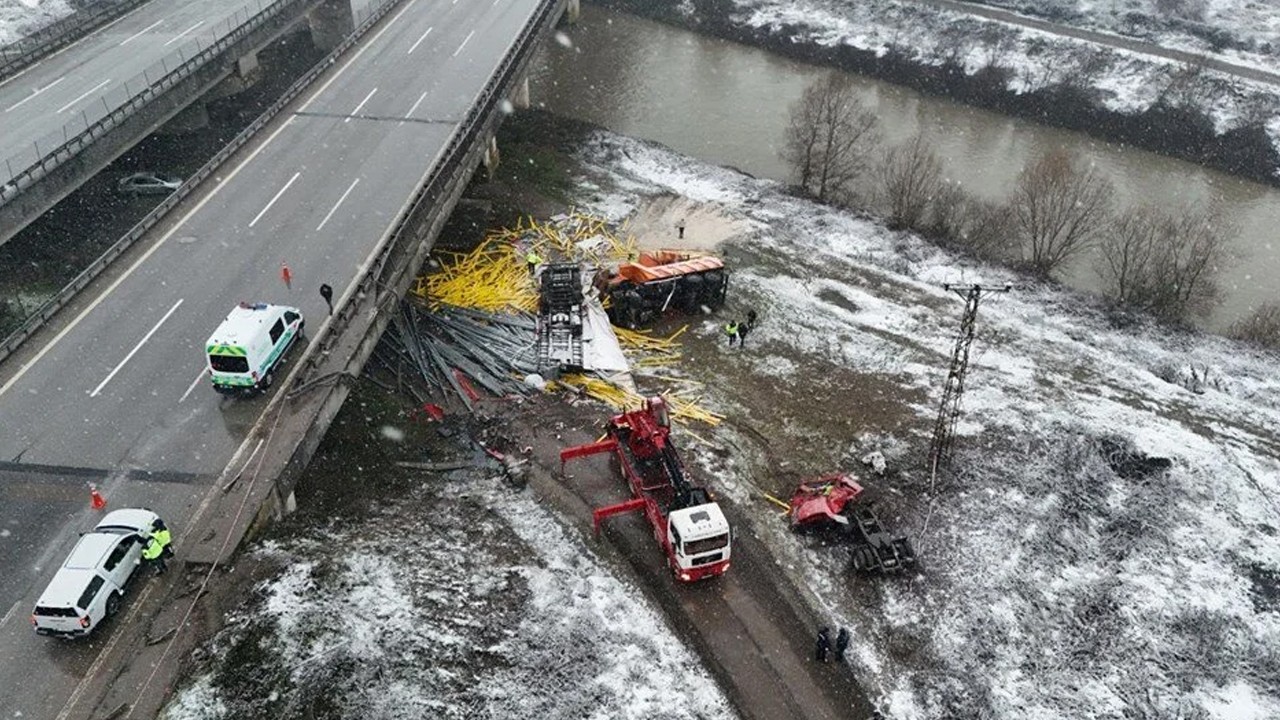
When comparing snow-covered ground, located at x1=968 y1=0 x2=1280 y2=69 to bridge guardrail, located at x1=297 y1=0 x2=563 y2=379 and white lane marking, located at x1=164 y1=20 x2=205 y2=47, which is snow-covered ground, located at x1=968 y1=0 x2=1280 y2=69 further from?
white lane marking, located at x1=164 y1=20 x2=205 y2=47

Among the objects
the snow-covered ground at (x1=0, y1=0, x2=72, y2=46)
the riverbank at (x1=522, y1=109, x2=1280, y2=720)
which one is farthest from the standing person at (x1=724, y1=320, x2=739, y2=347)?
the snow-covered ground at (x1=0, y1=0, x2=72, y2=46)

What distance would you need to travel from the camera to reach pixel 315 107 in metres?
41.5

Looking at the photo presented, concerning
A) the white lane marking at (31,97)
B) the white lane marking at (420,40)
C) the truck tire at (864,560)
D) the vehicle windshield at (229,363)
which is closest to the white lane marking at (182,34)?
the white lane marking at (31,97)

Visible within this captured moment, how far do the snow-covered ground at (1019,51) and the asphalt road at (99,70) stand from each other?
42.0 m

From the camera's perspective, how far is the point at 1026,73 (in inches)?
2559

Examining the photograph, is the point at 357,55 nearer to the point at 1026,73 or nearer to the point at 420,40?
the point at 420,40

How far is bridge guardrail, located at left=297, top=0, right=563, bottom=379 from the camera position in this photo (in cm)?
2531

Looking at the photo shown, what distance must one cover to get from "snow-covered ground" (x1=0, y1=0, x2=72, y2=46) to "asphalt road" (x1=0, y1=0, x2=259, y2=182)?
50.2ft

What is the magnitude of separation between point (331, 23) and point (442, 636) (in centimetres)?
4644

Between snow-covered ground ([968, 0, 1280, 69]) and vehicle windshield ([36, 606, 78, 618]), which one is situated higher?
snow-covered ground ([968, 0, 1280, 69])

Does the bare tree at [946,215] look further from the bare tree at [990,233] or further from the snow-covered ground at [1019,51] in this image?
the snow-covered ground at [1019,51]

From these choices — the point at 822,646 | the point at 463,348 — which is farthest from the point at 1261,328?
the point at 463,348

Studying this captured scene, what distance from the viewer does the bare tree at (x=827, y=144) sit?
161 feet

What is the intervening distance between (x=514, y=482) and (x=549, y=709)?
25.5ft
